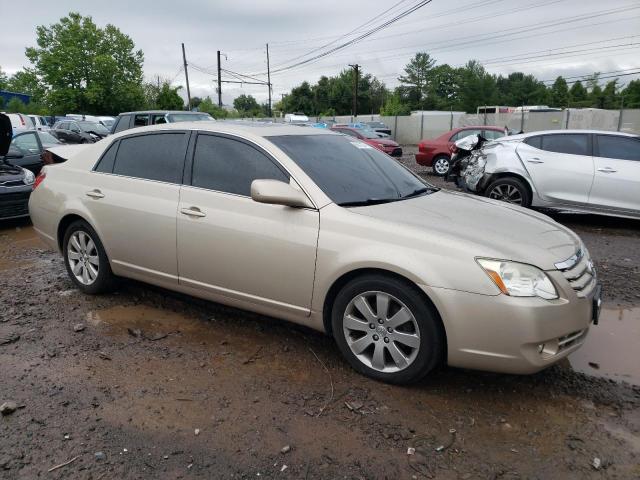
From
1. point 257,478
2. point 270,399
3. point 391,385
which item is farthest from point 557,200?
point 257,478

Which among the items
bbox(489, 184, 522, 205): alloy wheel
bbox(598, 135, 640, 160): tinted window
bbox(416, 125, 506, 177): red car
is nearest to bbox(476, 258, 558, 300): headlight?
bbox(489, 184, 522, 205): alloy wheel

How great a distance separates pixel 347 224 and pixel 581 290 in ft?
4.69

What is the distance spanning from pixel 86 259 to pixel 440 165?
12287 mm

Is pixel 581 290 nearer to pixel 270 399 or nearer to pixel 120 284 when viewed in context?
pixel 270 399

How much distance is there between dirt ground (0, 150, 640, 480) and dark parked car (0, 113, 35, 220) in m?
4.21

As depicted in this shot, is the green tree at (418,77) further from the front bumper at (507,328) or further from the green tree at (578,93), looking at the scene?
the front bumper at (507,328)

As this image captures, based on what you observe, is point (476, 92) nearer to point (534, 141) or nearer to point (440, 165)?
point (440, 165)

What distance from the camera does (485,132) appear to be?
49.2ft

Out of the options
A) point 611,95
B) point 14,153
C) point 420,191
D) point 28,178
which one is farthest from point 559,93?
point 420,191

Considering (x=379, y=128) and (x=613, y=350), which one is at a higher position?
(x=379, y=128)

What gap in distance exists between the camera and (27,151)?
1044 cm

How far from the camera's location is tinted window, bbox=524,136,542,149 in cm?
834

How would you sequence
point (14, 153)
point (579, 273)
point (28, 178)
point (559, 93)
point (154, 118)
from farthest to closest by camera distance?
point (559, 93)
point (154, 118)
point (14, 153)
point (28, 178)
point (579, 273)

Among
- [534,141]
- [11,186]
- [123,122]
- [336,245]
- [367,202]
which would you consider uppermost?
[123,122]
